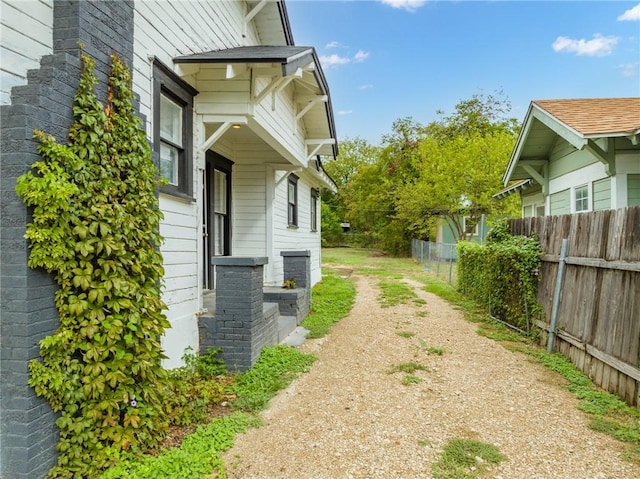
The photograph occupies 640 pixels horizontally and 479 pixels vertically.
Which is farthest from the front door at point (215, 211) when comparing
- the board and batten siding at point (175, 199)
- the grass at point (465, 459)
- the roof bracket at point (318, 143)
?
the grass at point (465, 459)

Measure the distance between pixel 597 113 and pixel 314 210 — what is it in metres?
8.21

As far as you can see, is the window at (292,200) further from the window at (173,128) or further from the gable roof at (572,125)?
the gable roof at (572,125)

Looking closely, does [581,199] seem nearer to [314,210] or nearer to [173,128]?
[314,210]

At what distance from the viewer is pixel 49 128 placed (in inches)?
97.9

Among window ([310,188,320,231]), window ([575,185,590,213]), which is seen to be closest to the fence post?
window ([575,185,590,213])

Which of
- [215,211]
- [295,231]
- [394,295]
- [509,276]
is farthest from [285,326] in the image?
[394,295]

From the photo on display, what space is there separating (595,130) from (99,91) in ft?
23.8

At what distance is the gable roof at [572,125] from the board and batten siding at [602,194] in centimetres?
59

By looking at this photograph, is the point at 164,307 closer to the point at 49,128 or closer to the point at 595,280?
the point at 49,128

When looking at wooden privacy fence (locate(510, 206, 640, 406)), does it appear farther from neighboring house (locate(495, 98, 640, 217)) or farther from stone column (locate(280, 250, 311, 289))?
stone column (locate(280, 250, 311, 289))

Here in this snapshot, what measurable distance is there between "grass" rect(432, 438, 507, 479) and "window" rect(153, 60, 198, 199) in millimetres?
3602

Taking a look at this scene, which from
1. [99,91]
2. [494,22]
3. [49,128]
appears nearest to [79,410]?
[49,128]

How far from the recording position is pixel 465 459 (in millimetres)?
2818

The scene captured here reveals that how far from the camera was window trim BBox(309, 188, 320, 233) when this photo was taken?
1251 cm
